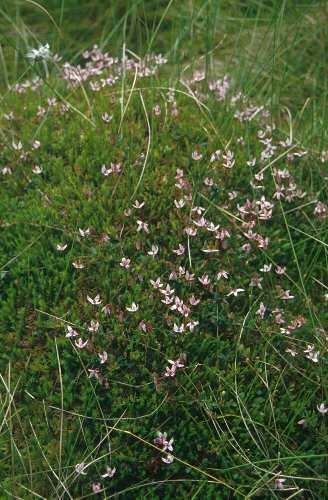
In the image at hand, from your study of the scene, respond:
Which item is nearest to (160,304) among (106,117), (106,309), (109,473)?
(106,309)

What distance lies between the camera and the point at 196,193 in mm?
3648

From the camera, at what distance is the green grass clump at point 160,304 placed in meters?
2.98

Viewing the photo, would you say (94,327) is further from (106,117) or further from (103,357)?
(106,117)

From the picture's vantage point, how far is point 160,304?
3264 mm

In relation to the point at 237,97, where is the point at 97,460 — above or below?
below

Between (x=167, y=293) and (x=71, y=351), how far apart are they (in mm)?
526

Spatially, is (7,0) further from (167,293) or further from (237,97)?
(167,293)

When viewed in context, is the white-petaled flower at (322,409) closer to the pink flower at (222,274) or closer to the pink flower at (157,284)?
the pink flower at (222,274)

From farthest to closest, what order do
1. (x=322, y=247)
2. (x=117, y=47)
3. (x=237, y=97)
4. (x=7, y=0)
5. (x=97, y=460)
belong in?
1. (x=7, y=0)
2. (x=117, y=47)
3. (x=237, y=97)
4. (x=322, y=247)
5. (x=97, y=460)

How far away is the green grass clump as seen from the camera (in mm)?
2980

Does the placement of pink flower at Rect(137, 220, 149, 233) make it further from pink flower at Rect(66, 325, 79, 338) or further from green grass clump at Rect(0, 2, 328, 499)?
pink flower at Rect(66, 325, 79, 338)

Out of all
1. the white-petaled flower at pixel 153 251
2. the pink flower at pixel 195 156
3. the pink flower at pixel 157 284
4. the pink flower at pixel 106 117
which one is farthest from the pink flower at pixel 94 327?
the pink flower at pixel 106 117

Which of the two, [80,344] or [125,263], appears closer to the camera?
[80,344]

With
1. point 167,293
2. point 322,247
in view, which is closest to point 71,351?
point 167,293
